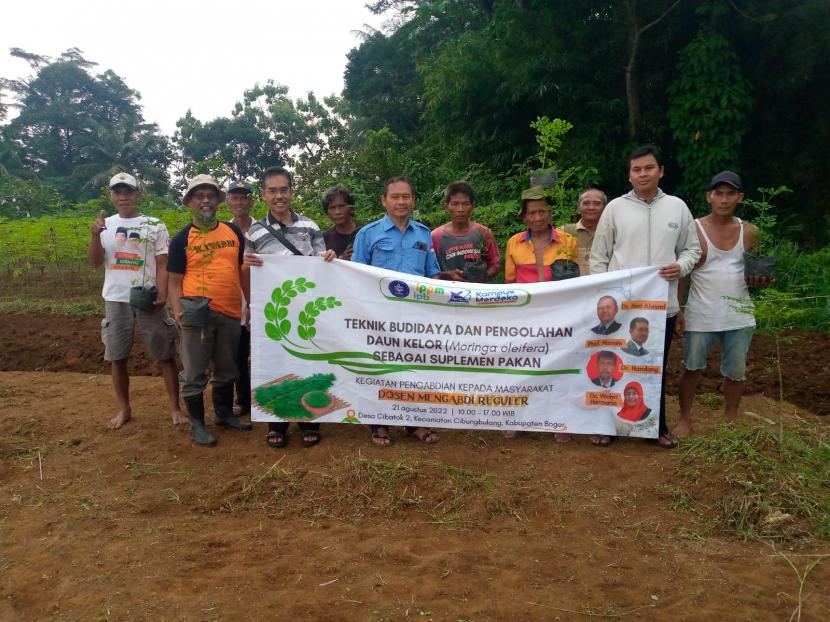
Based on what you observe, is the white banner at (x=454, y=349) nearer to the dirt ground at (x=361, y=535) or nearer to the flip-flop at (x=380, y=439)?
the flip-flop at (x=380, y=439)

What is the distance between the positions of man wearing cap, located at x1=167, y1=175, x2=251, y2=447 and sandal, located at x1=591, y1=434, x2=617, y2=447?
2.49 m

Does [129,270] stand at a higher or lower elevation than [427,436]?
higher

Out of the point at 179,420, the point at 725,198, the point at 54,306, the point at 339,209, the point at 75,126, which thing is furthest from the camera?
the point at 75,126

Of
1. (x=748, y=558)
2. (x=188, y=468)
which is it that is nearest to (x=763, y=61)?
(x=748, y=558)

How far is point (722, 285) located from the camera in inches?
153

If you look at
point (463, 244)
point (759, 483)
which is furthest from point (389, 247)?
point (759, 483)

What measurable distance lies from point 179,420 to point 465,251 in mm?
2381

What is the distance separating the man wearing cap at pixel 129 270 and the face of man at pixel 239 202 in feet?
1.89

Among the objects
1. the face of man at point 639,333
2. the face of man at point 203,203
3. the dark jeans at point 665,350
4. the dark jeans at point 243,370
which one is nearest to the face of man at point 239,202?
the face of man at point 203,203

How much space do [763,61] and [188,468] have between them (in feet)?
38.5

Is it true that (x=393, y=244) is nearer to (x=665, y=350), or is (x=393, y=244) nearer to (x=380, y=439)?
(x=380, y=439)

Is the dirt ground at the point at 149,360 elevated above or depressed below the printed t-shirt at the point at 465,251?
below

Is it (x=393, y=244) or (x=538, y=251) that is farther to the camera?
(x=538, y=251)

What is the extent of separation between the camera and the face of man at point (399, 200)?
3.91m
